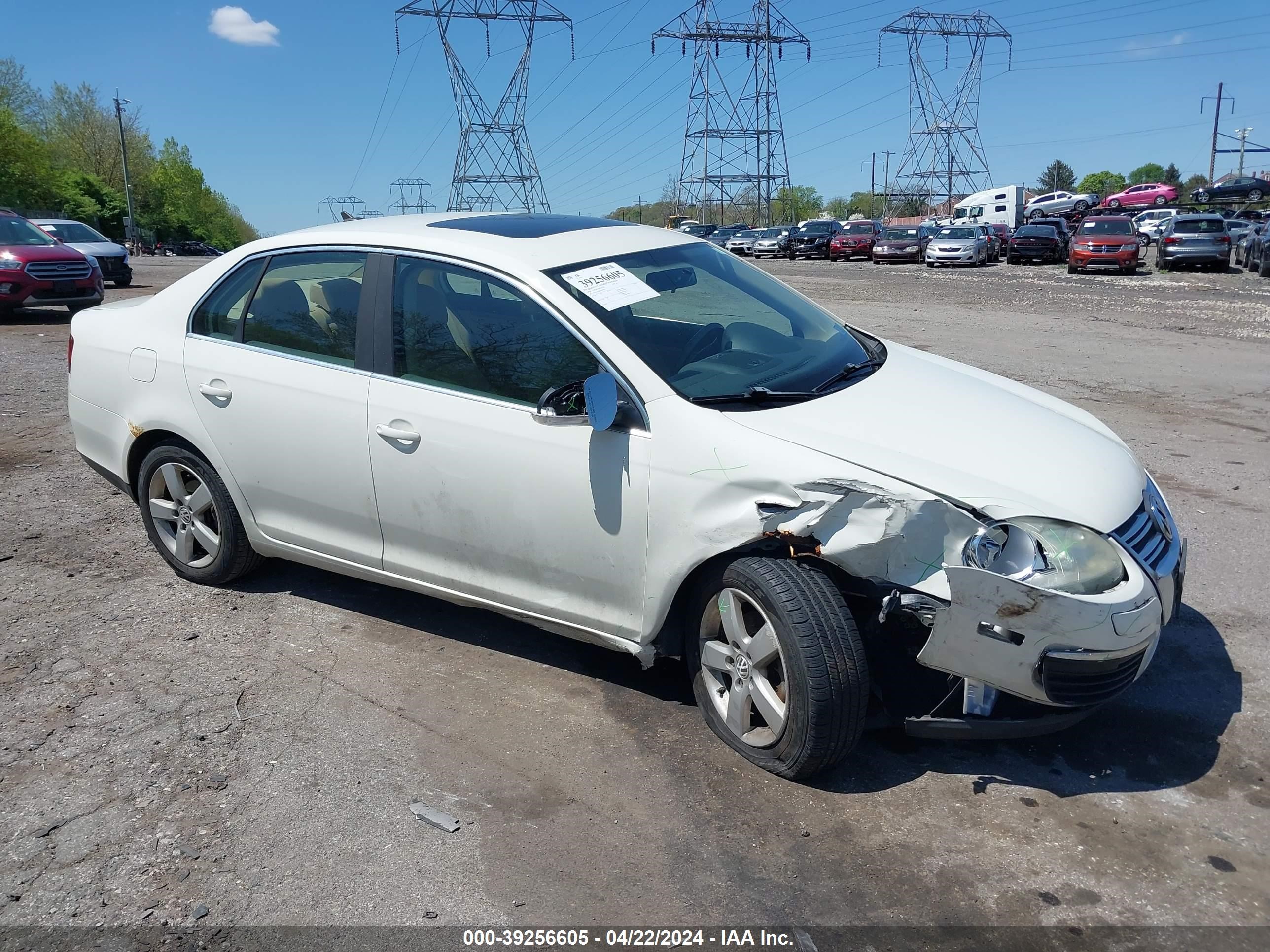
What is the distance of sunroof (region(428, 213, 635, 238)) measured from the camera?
4188 millimetres

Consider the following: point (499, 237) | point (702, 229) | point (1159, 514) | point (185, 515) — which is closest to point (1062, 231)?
point (702, 229)

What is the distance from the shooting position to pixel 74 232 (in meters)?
22.4

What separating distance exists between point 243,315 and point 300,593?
1347 millimetres

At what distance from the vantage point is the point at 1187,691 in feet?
12.6

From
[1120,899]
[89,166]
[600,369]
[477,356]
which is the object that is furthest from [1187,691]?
[89,166]

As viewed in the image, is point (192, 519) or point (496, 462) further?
point (192, 519)

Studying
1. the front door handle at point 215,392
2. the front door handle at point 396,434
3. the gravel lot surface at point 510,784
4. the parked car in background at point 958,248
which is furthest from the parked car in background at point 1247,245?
the front door handle at point 215,392

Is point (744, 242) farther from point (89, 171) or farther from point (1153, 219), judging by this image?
point (89, 171)

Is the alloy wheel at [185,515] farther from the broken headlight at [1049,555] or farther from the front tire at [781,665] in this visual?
the broken headlight at [1049,555]

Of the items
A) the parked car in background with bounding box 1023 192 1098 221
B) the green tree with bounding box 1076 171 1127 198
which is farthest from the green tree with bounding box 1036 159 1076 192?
the parked car in background with bounding box 1023 192 1098 221

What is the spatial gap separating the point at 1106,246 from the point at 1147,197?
35.8 meters

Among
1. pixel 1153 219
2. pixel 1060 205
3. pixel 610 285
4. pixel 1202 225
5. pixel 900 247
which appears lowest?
pixel 610 285

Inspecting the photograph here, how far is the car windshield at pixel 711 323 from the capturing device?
144 inches

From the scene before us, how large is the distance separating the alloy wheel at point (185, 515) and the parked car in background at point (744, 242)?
44141mm
